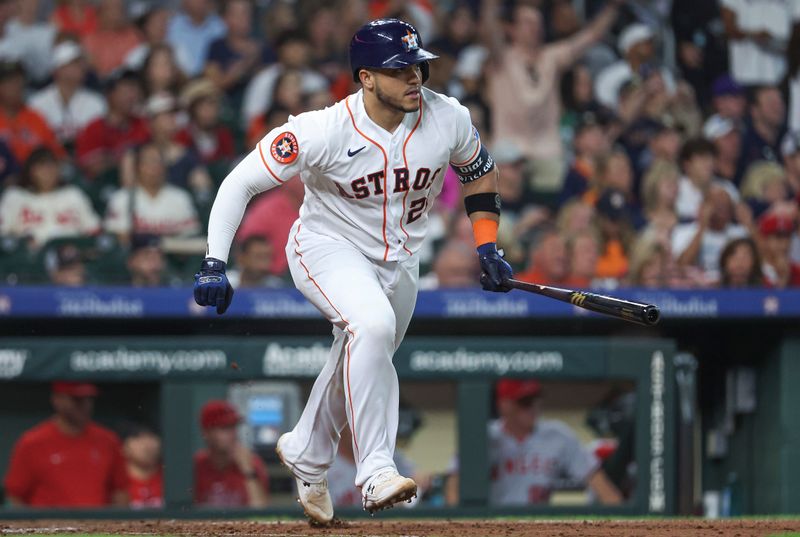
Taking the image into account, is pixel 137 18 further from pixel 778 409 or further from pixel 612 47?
pixel 778 409

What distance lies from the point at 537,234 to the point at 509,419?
1597 mm

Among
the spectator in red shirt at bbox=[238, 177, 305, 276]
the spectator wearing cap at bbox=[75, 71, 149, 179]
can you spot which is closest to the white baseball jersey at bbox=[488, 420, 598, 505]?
the spectator in red shirt at bbox=[238, 177, 305, 276]

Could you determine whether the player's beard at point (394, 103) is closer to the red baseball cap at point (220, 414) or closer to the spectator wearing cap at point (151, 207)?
the red baseball cap at point (220, 414)

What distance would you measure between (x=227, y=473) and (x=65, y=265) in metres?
1.75

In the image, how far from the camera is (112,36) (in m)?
10.7

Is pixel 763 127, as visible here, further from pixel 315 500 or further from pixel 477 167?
pixel 315 500

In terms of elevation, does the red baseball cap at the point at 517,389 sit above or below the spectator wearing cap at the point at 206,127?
below

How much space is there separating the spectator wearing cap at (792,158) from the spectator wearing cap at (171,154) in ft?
13.8

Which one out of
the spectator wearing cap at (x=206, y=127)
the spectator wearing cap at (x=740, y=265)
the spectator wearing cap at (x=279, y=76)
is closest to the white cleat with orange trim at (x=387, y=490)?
the spectator wearing cap at (x=740, y=265)

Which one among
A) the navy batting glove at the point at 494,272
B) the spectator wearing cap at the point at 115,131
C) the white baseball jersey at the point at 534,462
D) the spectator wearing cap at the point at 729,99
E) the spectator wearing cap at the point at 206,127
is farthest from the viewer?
the spectator wearing cap at the point at 729,99

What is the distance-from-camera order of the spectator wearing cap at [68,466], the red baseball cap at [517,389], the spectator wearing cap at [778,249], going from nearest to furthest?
the spectator wearing cap at [68,466], the red baseball cap at [517,389], the spectator wearing cap at [778,249]

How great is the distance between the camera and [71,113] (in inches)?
402

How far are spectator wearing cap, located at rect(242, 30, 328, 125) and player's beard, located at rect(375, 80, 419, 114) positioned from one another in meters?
5.04

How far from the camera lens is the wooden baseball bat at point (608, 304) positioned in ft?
17.2
